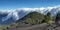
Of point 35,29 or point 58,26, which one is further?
point 35,29

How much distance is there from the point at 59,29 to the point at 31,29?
16.5ft

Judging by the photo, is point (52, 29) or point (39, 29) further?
point (39, 29)

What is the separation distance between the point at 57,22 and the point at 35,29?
3362 millimetres

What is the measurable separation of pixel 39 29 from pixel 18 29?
3.05 meters

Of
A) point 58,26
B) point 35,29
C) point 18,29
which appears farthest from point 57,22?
point 18,29

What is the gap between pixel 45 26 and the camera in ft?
99.0

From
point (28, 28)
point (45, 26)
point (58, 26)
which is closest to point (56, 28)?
point (58, 26)

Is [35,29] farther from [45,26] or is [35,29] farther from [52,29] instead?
[52,29]

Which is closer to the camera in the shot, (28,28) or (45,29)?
(45,29)

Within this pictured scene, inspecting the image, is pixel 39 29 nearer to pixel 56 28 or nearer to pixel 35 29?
pixel 35 29

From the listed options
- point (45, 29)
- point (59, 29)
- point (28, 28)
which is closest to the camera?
point (59, 29)

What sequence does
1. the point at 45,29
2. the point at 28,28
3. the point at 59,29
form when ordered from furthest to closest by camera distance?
the point at 28,28 → the point at 45,29 → the point at 59,29

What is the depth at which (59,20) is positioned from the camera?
1101 inches

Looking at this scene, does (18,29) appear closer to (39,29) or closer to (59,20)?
(39,29)
